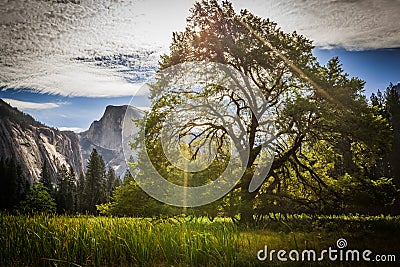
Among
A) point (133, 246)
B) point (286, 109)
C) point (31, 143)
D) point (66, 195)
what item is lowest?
point (66, 195)

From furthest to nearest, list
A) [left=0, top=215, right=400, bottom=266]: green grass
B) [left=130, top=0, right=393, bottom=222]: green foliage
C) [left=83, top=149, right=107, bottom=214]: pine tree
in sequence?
[left=83, top=149, right=107, bottom=214]: pine tree
[left=130, top=0, right=393, bottom=222]: green foliage
[left=0, top=215, right=400, bottom=266]: green grass

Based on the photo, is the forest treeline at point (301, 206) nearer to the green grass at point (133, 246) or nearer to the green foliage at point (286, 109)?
the green foliage at point (286, 109)

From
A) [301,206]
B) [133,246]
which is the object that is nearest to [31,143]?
[301,206]

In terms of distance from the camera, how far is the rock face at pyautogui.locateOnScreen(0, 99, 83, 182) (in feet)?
345

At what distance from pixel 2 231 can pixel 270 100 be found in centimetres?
861

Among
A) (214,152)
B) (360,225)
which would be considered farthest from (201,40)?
(360,225)

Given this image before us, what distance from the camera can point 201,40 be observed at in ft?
38.2

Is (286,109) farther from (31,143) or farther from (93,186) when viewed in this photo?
(31,143)

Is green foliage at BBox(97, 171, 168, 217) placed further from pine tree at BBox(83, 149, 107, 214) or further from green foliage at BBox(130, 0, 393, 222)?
pine tree at BBox(83, 149, 107, 214)

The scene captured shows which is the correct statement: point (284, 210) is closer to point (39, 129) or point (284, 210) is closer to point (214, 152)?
point (214, 152)

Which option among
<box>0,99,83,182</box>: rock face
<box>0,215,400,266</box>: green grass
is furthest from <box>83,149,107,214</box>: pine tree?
<box>0,215,400,266</box>: green grass

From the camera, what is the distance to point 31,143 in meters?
117

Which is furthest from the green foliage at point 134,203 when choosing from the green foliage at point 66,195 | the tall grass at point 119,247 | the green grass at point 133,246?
the green foliage at point 66,195

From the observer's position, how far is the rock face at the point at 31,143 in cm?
10506
